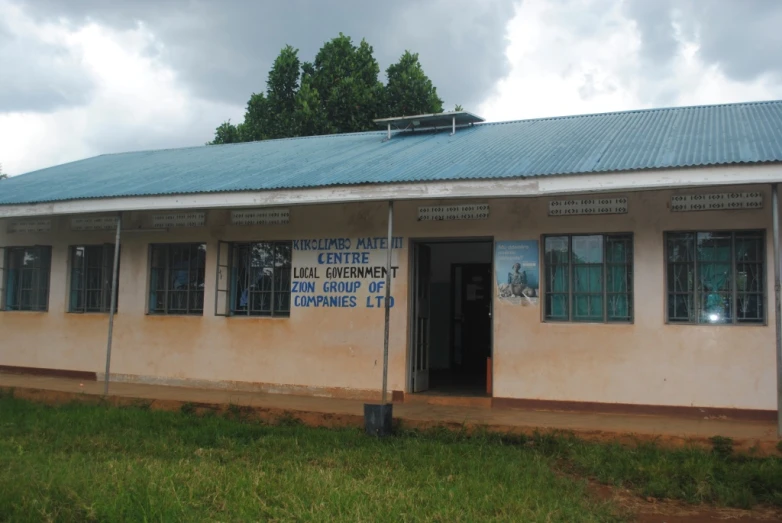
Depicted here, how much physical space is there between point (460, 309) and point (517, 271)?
467 centimetres

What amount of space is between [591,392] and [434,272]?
18.0 feet

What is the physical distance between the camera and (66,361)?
12.5m

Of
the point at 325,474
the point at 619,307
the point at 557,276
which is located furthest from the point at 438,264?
the point at 325,474

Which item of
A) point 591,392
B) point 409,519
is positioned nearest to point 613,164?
point 591,392

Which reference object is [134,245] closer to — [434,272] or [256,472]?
[434,272]

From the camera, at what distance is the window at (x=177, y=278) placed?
11680 mm

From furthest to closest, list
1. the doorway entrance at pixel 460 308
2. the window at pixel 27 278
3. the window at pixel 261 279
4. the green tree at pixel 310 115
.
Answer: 1. the green tree at pixel 310 115
2. the doorway entrance at pixel 460 308
3. the window at pixel 27 278
4. the window at pixel 261 279

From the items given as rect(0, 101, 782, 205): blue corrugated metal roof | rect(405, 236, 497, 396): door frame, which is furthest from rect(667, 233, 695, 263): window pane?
rect(405, 236, 497, 396): door frame

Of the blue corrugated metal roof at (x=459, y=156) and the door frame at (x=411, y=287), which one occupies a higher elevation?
the blue corrugated metal roof at (x=459, y=156)

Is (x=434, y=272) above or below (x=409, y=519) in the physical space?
above

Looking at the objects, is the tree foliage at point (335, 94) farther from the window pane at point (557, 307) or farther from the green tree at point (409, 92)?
the window pane at point (557, 307)

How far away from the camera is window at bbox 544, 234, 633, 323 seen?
29.9 feet

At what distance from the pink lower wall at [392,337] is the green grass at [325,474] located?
1876 mm

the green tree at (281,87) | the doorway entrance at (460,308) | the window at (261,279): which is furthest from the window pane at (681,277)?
the green tree at (281,87)
